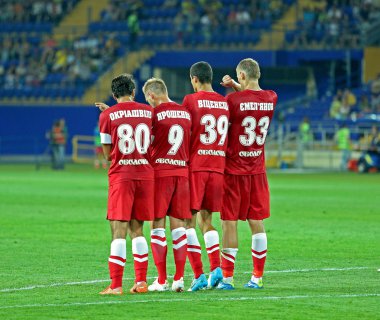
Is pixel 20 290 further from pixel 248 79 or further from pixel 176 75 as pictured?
pixel 176 75

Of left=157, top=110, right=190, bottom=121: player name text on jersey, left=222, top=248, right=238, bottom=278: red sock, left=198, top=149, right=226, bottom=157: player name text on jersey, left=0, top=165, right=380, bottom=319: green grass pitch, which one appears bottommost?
left=0, top=165, right=380, bottom=319: green grass pitch

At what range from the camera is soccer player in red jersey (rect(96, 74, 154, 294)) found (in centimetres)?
1232

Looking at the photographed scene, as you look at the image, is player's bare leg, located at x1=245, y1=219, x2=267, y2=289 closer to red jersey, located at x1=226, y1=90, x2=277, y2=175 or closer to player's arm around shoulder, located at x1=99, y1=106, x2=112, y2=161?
red jersey, located at x1=226, y1=90, x2=277, y2=175

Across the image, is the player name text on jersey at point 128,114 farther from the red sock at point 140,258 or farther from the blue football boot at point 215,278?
the blue football boot at point 215,278

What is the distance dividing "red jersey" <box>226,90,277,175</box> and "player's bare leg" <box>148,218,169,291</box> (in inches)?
43.9

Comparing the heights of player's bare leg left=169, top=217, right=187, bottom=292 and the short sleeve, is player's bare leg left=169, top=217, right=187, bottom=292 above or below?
below

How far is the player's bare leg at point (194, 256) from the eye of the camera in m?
12.6

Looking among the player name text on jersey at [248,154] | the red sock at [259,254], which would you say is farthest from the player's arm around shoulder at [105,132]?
the red sock at [259,254]

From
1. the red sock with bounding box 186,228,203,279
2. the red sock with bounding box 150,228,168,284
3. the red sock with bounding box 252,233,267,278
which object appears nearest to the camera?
the red sock with bounding box 150,228,168,284

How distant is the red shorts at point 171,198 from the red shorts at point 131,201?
0.46 feet

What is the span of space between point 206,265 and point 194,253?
2743 millimetres

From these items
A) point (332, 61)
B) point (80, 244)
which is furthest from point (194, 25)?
point (80, 244)

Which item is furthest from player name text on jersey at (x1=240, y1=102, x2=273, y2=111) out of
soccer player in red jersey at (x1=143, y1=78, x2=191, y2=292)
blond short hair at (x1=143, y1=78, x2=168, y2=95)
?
blond short hair at (x1=143, y1=78, x2=168, y2=95)

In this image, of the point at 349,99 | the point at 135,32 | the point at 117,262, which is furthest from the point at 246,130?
the point at 135,32
